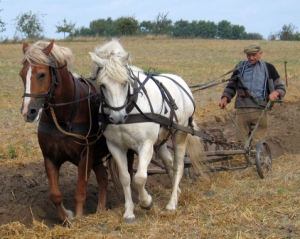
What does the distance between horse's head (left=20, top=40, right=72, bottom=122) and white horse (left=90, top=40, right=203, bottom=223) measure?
17.6 inches

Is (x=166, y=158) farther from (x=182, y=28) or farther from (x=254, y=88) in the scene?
(x=182, y=28)

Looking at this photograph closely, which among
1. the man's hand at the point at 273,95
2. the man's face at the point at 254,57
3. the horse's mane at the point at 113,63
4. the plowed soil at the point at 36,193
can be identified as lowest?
the plowed soil at the point at 36,193

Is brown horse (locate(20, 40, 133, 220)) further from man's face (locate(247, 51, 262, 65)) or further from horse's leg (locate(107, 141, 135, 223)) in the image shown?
man's face (locate(247, 51, 262, 65))

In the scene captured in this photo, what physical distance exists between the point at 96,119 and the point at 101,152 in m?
0.47

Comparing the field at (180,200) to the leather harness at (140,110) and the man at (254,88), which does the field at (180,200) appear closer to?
the man at (254,88)

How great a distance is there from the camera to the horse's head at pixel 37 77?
185 inches

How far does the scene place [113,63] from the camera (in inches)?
199

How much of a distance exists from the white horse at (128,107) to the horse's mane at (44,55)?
10.5 inches

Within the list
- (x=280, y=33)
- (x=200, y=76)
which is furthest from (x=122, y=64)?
(x=280, y=33)

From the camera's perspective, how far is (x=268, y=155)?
751 cm

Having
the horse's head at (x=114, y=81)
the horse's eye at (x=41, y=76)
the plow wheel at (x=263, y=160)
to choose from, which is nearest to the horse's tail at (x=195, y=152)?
the plow wheel at (x=263, y=160)

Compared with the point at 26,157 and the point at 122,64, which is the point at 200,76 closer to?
the point at 26,157

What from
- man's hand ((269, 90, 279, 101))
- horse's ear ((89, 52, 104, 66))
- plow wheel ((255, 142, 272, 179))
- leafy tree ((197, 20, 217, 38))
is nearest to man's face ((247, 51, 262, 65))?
man's hand ((269, 90, 279, 101))

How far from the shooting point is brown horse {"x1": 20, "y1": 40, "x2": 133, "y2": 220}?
15.8ft
